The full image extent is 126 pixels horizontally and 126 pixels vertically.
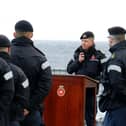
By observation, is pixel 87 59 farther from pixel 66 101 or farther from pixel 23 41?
pixel 23 41

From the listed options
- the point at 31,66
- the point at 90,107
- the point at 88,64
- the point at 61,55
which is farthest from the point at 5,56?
the point at 61,55

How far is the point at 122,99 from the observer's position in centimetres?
721

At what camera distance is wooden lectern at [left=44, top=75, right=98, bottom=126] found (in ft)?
25.5

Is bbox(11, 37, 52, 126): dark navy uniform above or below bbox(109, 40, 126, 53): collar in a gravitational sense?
below

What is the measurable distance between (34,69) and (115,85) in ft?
3.21

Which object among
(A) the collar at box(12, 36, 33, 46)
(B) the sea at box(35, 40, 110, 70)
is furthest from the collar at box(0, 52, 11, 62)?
(B) the sea at box(35, 40, 110, 70)

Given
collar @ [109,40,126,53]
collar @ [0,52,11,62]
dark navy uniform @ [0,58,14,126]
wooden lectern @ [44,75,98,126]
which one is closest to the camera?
dark navy uniform @ [0,58,14,126]

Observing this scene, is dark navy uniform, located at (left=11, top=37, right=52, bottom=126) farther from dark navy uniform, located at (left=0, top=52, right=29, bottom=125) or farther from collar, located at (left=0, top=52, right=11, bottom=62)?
collar, located at (left=0, top=52, right=11, bottom=62)

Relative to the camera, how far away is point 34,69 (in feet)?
22.6

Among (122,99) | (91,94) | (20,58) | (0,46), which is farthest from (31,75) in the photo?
(91,94)

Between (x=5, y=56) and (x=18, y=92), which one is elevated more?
(x=5, y=56)

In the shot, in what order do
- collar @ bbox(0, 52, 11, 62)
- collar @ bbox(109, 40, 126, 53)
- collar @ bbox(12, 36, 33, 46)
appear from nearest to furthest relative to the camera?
collar @ bbox(0, 52, 11, 62)
collar @ bbox(12, 36, 33, 46)
collar @ bbox(109, 40, 126, 53)

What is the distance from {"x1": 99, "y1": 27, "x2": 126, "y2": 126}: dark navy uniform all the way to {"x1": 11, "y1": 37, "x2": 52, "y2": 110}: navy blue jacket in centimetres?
74

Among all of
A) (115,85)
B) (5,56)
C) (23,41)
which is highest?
(23,41)
